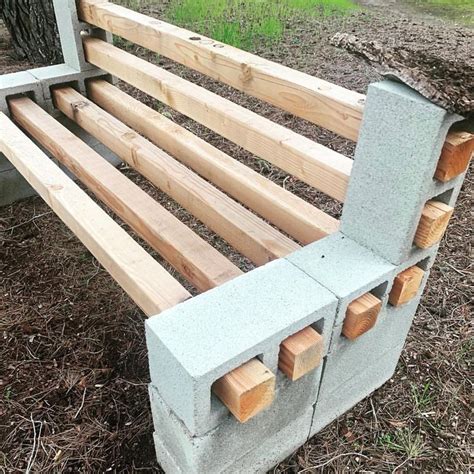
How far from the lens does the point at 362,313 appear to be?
55.3 inches

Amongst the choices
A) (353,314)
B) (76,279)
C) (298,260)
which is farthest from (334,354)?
(76,279)

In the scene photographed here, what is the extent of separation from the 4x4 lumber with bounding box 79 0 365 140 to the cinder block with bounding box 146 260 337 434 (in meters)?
0.49

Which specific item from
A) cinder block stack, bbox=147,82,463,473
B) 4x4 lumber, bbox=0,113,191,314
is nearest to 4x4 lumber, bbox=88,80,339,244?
cinder block stack, bbox=147,82,463,473

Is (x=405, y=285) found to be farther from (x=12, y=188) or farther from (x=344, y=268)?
(x=12, y=188)

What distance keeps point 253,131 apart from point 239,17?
3929 millimetres

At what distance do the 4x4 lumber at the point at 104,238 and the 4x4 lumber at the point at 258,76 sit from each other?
0.64 m

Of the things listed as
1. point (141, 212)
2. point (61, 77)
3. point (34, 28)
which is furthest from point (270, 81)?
point (34, 28)

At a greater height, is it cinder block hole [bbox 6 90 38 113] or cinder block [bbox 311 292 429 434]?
cinder block hole [bbox 6 90 38 113]

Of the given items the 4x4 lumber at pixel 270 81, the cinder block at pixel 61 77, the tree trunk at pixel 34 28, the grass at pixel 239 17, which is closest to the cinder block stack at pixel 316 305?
the 4x4 lumber at pixel 270 81

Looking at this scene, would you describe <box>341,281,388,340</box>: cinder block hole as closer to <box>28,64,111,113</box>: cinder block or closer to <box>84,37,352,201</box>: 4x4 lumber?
<box>84,37,352,201</box>: 4x4 lumber

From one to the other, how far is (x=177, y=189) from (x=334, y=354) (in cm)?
89

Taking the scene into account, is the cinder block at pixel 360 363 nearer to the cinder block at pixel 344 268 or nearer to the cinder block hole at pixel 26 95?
the cinder block at pixel 344 268

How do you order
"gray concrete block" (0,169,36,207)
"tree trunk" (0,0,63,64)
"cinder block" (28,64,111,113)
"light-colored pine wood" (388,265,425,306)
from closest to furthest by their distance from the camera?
"light-colored pine wood" (388,265,425,306) < "cinder block" (28,64,111,113) < "gray concrete block" (0,169,36,207) < "tree trunk" (0,0,63,64)

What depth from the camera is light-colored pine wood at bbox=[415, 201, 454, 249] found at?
140 centimetres
